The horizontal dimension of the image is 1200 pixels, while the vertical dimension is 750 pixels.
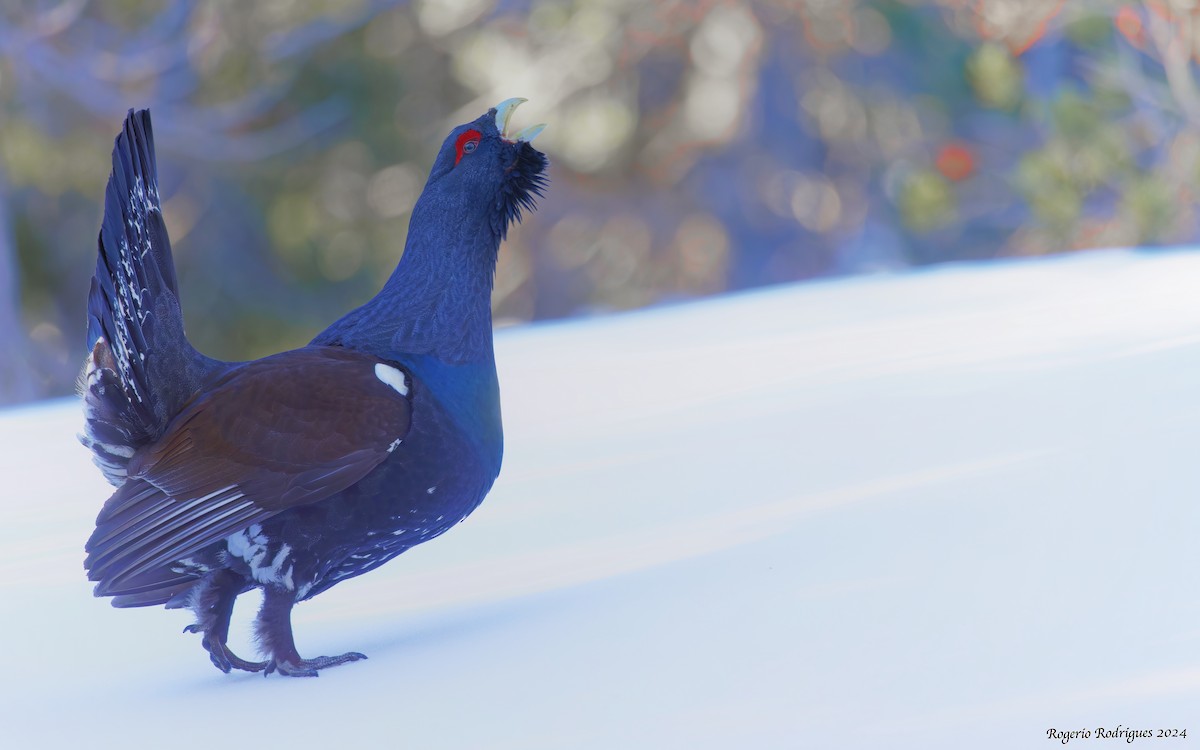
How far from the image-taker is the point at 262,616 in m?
2.08

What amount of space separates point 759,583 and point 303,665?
2.39 ft

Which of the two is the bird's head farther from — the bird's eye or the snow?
the snow

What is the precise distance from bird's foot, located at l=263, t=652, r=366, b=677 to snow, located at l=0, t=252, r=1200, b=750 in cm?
2

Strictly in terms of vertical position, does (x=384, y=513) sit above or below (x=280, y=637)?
above

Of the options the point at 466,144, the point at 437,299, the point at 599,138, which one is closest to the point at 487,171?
the point at 466,144

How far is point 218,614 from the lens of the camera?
6.89 ft

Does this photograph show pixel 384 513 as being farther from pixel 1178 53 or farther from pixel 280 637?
pixel 1178 53

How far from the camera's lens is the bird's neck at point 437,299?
7.45 ft

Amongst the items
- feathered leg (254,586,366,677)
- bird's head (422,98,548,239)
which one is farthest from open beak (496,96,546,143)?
feathered leg (254,586,366,677)

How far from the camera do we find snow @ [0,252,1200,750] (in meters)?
1.72

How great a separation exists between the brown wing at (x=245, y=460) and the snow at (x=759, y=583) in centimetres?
23

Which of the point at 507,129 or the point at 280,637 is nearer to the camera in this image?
the point at 280,637

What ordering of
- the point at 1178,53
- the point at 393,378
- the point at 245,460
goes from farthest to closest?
the point at 1178,53, the point at 393,378, the point at 245,460

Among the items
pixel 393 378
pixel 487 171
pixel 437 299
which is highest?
pixel 487 171
